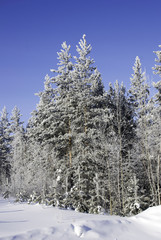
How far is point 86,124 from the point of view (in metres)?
15.7

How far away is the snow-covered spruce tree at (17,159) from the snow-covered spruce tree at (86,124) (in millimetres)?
4598

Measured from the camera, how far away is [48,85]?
2356cm

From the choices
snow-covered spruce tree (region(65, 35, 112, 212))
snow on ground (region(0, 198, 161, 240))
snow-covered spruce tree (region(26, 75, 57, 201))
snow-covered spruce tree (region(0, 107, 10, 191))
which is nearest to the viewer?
snow on ground (region(0, 198, 161, 240))

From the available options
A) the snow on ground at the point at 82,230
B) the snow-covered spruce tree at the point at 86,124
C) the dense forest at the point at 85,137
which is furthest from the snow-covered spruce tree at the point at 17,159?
the snow on ground at the point at 82,230

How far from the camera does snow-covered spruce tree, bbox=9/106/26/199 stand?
721 inches

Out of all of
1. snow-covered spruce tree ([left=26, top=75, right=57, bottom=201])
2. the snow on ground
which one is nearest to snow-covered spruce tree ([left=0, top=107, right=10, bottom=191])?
snow-covered spruce tree ([left=26, top=75, right=57, bottom=201])

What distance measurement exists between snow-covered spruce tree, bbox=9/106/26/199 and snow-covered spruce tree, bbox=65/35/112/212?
4.60 meters

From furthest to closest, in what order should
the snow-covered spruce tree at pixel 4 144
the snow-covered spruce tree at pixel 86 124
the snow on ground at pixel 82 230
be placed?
1. the snow-covered spruce tree at pixel 4 144
2. the snow-covered spruce tree at pixel 86 124
3. the snow on ground at pixel 82 230

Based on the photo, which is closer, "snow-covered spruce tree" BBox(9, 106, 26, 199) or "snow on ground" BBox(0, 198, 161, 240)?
"snow on ground" BBox(0, 198, 161, 240)

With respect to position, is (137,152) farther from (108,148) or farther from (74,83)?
(74,83)

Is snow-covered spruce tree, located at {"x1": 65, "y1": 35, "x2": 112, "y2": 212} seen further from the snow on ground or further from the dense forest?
the snow on ground

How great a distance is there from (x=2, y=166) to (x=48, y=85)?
763 inches

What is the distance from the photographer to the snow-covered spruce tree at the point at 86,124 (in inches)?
544

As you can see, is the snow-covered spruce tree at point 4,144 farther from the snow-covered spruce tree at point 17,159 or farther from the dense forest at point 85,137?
the dense forest at point 85,137
